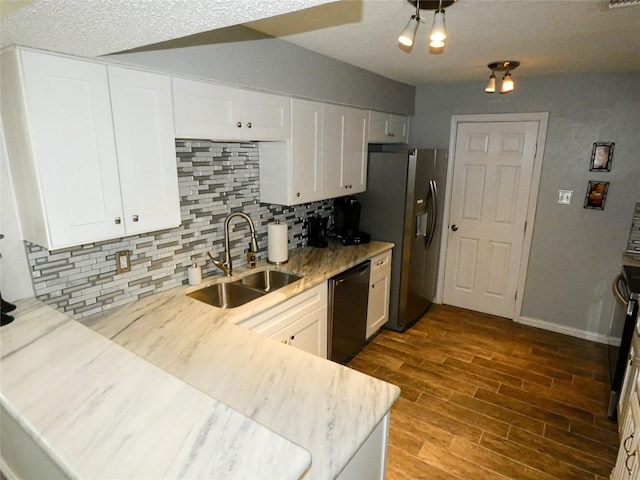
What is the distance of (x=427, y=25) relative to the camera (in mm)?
1940

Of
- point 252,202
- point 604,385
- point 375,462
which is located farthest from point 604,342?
point 252,202

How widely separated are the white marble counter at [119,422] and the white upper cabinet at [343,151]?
2053mm

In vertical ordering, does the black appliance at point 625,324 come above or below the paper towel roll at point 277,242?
below

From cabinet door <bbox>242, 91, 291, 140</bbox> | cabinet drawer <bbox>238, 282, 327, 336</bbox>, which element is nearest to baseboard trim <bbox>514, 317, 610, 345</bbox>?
cabinet drawer <bbox>238, 282, 327, 336</bbox>

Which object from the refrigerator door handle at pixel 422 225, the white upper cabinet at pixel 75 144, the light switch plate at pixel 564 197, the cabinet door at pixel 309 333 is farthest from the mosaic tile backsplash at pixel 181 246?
the light switch plate at pixel 564 197

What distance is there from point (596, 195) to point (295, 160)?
2726 millimetres

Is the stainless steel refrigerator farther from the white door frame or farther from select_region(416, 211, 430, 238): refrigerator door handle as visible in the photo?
the white door frame

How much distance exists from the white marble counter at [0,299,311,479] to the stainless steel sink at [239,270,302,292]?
4.44ft

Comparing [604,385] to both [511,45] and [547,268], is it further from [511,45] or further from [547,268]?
[511,45]

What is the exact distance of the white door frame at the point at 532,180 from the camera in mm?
3453

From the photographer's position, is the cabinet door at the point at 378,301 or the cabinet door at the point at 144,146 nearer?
the cabinet door at the point at 144,146

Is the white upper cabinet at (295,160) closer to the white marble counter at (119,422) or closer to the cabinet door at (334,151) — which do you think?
the cabinet door at (334,151)

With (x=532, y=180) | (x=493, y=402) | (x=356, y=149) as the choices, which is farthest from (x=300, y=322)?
(x=532, y=180)

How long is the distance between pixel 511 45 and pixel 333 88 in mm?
1184
